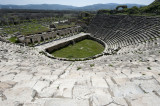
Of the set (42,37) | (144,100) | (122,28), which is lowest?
(42,37)

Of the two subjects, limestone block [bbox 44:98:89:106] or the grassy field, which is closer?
limestone block [bbox 44:98:89:106]

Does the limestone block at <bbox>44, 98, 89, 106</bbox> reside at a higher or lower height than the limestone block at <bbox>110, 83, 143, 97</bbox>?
lower

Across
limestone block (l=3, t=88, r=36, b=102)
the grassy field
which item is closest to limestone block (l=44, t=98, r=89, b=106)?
limestone block (l=3, t=88, r=36, b=102)

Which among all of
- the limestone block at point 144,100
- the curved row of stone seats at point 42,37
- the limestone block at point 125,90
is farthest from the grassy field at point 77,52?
the limestone block at point 144,100

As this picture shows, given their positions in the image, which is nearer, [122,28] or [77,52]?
[77,52]

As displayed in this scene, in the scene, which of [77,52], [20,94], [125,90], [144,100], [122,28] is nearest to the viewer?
[144,100]

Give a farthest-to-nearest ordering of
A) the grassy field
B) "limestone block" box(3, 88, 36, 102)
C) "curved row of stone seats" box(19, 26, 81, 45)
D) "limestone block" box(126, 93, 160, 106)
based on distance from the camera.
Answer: "curved row of stone seats" box(19, 26, 81, 45) → the grassy field → "limestone block" box(3, 88, 36, 102) → "limestone block" box(126, 93, 160, 106)

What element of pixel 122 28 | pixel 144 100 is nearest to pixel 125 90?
pixel 144 100

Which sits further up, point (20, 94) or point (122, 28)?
point (122, 28)

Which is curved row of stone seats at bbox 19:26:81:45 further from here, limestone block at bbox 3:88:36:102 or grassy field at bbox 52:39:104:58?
limestone block at bbox 3:88:36:102

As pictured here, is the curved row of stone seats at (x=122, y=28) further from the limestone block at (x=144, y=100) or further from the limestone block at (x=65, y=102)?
the limestone block at (x=65, y=102)

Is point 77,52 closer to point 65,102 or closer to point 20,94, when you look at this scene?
point 20,94

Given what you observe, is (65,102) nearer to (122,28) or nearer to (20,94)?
(20,94)

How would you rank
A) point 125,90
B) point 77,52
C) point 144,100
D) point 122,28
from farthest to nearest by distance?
1. point 122,28
2. point 77,52
3. point 125,90
4. point 144,100
